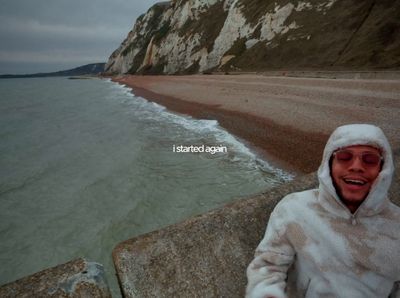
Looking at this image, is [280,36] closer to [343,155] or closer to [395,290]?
[343,155]

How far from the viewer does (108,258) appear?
20.9ft

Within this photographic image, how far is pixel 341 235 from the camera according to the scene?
1.97 meters

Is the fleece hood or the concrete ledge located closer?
the fleece hood

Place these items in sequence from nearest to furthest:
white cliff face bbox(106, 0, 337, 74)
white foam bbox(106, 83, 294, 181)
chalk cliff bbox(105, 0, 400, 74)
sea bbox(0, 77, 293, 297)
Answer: sea bbox(0, 77, 293, 297), white foam bbox(106, 83, 294, 181), chalk cliff bbox(105, 0, 400, 74), white cliff face bbox(106, 0, 337, 74)

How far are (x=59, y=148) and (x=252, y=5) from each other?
2169 inches

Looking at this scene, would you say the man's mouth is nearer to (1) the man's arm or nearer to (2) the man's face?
(2) the man's face

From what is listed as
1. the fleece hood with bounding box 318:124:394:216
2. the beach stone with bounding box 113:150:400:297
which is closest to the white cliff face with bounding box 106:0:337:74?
the fleece hood with bounding box 318:124:394:216

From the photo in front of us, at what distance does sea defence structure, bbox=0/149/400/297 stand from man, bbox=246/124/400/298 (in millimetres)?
294

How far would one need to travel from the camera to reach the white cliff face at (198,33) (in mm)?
50372

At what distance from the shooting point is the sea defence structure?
192 cm

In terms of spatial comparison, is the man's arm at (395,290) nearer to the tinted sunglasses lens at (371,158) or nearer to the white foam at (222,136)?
the tinted sunglasses lens at (371,158)

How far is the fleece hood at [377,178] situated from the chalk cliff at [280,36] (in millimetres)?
30998

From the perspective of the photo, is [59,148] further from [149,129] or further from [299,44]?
[299,44]

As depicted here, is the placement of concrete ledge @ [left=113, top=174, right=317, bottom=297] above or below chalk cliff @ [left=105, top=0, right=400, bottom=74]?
below
